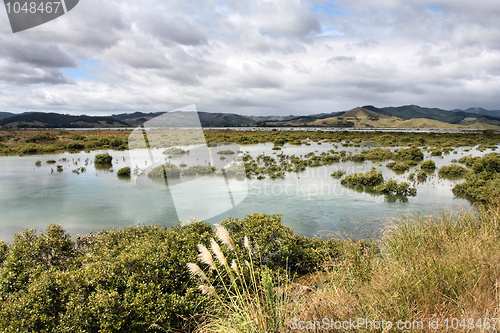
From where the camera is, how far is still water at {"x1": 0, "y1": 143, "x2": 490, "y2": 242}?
11719mm

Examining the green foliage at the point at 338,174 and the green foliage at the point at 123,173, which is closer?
the green foliage at the point at 338,174

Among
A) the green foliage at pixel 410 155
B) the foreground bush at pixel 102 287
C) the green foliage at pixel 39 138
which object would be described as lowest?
the green foliage at pixel 410 155

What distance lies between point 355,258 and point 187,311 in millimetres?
2982

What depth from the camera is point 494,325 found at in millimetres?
2861

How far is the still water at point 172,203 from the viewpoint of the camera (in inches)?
461

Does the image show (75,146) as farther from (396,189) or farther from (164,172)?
(396,189)

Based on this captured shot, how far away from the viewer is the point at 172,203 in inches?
604

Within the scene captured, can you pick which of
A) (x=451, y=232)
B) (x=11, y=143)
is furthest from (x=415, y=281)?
(x=11, y=143)

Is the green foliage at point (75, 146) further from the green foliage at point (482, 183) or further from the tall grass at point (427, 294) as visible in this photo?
the tall grass at point (427, 294)

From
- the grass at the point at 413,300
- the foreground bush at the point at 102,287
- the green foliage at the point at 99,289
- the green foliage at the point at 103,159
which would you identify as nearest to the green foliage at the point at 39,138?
the green foliage at the point at 103,159

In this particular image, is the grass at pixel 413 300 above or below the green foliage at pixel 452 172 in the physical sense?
above

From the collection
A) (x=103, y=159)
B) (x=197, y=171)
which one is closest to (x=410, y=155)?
(x=197, y=171)

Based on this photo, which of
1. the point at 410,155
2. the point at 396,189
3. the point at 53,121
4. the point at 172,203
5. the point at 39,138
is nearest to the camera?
the point at 172,203

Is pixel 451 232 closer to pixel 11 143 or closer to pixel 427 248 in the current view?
pixel 427 248
